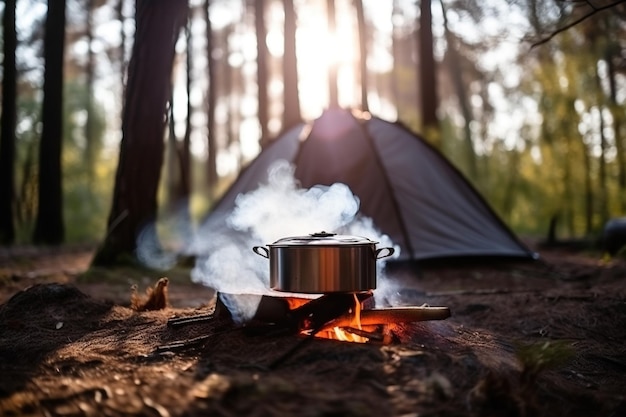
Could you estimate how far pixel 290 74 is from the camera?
14.9 meters

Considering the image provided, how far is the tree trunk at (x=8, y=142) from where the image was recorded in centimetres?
1176

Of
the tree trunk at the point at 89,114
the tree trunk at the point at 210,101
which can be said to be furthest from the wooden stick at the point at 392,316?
the tree trunk at the point at 89,114

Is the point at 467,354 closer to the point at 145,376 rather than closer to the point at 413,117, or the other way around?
the point at 145,376

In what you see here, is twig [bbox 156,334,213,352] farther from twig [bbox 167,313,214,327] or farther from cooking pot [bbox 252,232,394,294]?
cooking pot [bbox 252,232,394,294]

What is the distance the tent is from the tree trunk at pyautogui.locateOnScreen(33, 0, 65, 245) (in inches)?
186

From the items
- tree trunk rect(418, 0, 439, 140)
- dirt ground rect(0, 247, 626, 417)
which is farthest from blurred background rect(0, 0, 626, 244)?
dirt ground rect(0, 247, 626, 417)

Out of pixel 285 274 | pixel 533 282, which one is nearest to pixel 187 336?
pixel 285 274

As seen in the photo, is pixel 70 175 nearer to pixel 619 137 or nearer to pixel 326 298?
pixel 619 137

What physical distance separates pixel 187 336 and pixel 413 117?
21452mm

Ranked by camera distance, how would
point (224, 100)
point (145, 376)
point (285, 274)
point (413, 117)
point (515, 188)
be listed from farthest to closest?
point (224, 100), point (413, 117), point (515, 188), point (285, 274), point (145, 376)

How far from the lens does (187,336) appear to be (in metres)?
3.74

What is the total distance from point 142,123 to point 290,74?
7544mm

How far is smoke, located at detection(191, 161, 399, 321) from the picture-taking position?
518 cm

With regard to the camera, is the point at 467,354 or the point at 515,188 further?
the point at 515,188
